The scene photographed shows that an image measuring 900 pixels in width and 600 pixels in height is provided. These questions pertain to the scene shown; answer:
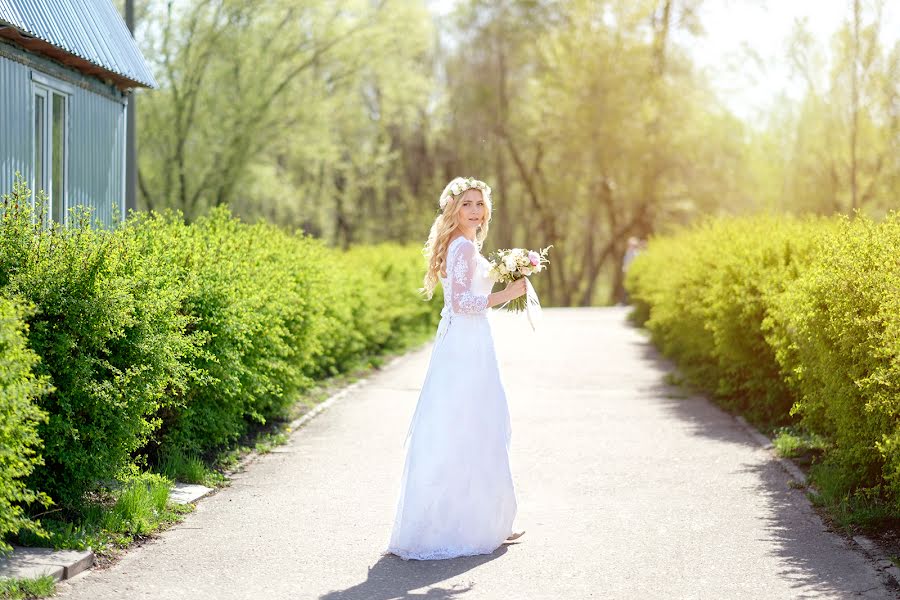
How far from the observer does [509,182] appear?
6000 cm

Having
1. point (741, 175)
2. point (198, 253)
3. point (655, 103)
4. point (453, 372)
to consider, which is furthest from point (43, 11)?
point (741, 175)

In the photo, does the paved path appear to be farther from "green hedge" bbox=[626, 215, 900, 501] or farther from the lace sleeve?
the lace sleeve

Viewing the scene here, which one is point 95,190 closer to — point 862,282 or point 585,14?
point 862,282

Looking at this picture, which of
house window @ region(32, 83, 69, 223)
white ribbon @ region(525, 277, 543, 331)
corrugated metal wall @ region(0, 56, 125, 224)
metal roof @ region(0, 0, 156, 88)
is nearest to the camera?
white ribbon @ region(525, 277, 543, 331)

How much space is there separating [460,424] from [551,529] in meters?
1.03

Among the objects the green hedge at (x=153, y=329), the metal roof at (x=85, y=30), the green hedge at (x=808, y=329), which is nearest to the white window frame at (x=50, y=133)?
the metal roof at (x=85, y=30)

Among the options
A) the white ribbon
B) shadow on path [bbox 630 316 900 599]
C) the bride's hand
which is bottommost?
shadow on path [bbox 630 316 900 599]

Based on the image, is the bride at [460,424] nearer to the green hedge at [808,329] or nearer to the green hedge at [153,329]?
the green hedge at [153,329]

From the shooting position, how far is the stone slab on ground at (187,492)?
27.5ft

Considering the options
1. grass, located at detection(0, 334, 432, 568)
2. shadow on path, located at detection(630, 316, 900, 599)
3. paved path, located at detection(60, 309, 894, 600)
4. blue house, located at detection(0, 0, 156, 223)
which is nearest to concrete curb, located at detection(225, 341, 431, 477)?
grass, located at detection(0, 334, 432, 568)

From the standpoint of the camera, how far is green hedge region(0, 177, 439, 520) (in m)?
6.88

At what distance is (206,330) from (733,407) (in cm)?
664

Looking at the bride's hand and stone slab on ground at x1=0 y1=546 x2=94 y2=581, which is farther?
the bride's hand

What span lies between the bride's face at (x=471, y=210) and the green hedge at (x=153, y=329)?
6.72ft
